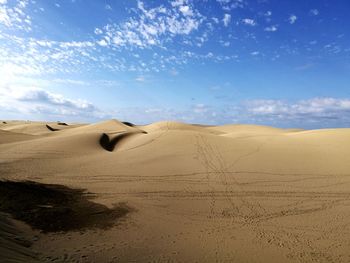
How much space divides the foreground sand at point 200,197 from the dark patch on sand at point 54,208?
0.37 m

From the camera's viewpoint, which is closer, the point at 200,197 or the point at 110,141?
the point at 200,197

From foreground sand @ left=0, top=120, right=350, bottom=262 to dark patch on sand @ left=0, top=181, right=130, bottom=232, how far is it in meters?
0.37

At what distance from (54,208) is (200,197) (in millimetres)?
5155

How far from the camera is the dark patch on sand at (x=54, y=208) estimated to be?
8539 millimetres

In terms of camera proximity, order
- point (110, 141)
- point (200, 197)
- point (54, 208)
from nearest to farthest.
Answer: point (54, 208) < point (200, 197) < point (110, 141)

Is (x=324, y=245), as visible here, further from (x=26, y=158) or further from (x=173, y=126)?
(x=173, y=126)

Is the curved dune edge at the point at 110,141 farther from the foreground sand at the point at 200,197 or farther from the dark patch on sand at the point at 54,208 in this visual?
the dark patch on sand at the point at 54,208

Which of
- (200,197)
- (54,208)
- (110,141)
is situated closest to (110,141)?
(110,141)

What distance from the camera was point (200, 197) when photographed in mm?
11336

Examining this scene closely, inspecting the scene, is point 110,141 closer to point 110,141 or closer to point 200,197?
point 110,141

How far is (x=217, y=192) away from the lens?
11922mm

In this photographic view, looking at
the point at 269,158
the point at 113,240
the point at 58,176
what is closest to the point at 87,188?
the point at 58,176

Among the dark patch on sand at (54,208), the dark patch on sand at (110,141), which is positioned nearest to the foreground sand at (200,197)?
the dark patch on sand at (54,208)

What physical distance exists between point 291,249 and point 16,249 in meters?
6.28
